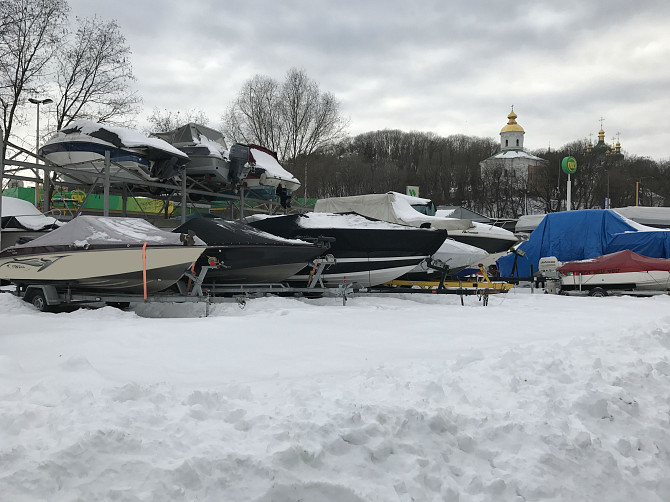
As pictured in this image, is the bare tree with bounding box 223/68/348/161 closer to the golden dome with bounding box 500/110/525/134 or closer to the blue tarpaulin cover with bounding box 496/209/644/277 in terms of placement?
the blue tarpaulin cover with bounding box 496/209/644/277

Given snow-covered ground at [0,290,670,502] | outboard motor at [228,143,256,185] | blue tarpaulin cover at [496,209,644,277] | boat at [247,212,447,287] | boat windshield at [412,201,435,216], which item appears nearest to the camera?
snow-covered ground at [0,290,670,502]

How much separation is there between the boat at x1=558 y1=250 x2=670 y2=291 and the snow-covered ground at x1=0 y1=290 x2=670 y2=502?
288 inches

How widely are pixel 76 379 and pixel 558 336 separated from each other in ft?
14.7

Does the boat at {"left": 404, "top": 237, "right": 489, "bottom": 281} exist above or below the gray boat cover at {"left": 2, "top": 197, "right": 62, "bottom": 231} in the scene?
below

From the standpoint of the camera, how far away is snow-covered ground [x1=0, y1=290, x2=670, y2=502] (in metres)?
2.27

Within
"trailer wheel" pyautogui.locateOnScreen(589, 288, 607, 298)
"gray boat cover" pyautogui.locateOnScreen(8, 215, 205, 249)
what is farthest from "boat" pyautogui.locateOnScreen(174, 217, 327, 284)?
"trailer wheel" pyautogui.locateOnScreen(589, 288, 607, 298)

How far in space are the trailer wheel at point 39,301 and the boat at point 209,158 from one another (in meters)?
5.69

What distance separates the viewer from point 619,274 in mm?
11430

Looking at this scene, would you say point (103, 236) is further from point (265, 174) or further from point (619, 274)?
point (619, 274)

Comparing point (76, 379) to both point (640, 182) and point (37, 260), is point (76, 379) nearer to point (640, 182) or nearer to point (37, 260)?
point (37, 260)

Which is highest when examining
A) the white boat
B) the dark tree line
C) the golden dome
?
the golden dome

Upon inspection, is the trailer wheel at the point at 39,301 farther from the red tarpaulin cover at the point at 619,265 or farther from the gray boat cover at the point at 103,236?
the red tarpaulin cover at the point at 619,265

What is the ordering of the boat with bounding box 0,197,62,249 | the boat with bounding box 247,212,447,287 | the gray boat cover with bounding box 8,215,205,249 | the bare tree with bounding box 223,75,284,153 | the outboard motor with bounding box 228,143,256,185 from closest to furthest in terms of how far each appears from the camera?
the gray boat cover with bounding box 8,215,205,249 → the boat with bounding box 247,212,447,287 → the boat with bounding box 0,197,62,249 → the outboard motor with bounding box 228,143,256,185 → the bare tree with bounding box 223,75,284,153

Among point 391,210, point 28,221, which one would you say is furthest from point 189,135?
point 391,210
